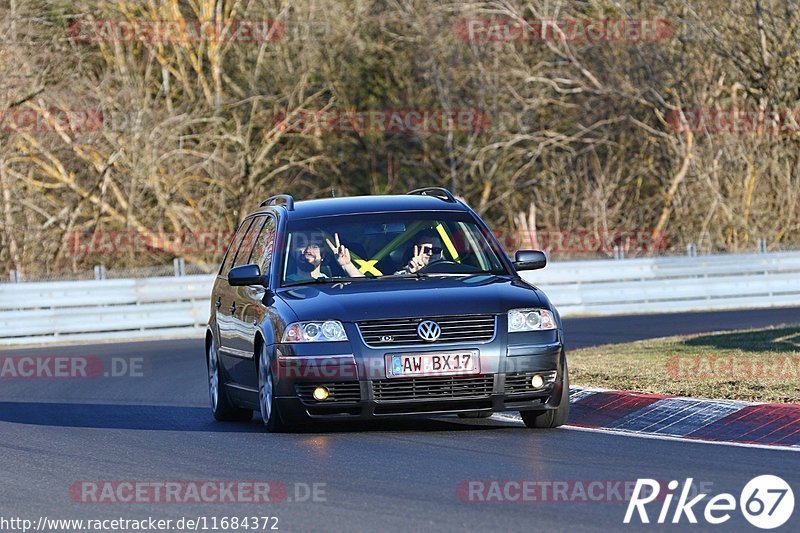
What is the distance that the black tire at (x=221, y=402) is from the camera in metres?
12.5

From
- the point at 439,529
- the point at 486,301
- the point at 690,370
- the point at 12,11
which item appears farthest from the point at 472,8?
the point at 439,529

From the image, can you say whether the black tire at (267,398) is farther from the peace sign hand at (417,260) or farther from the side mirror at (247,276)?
the peace sign hand at (417,260)

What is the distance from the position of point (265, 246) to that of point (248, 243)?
2.93 ft

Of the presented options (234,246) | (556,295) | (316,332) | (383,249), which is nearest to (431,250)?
(383,249)

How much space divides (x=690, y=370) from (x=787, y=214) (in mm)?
21598

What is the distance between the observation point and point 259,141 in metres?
37.1

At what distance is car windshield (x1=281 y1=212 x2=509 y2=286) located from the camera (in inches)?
448

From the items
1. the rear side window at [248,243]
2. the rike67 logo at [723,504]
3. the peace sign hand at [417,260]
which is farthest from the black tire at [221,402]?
the rike67 logo at [723,504]

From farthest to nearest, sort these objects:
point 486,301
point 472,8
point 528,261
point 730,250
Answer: point 472,8 → point 730,250 → point 528,261 → point 486,301

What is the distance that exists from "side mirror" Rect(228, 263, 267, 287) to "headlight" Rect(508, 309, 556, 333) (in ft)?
6.68

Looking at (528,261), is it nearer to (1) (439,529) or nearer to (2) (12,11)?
(1) (439,529)

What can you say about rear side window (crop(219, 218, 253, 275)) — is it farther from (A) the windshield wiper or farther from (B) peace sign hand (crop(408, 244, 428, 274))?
(B) peace sign hand (crop(408, 244, 428, 274))

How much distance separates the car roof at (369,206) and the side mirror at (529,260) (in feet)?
2.10


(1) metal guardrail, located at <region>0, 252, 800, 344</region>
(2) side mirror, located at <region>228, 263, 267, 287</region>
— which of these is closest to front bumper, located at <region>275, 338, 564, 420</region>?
(2) side mirror, located at <region>228, 263, 267, 287</region>
